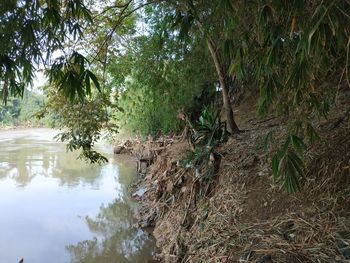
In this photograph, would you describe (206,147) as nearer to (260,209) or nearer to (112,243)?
(260,209)

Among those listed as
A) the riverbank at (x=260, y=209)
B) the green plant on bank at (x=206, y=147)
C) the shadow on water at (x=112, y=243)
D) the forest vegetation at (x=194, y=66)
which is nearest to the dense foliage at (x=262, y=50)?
the forest vegetation at (x=194, y=66)

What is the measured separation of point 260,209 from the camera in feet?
8.21

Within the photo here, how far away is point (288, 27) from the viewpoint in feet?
4.87

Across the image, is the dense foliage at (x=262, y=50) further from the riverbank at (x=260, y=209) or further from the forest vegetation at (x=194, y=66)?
the riverbank at (x=260, y=209)

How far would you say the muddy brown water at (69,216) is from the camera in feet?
13.9

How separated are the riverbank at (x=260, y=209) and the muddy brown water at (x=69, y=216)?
779mm

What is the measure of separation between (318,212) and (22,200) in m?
5.64

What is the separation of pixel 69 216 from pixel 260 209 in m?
3.78

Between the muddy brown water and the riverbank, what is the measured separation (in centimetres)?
78

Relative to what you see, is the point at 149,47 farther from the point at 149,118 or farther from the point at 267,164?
the point at 149,118

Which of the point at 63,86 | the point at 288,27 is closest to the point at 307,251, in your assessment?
the point at 288,27

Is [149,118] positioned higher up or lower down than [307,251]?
higher up

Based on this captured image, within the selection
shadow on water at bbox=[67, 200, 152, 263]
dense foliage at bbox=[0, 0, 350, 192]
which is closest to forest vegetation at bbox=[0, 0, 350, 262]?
dense foliage at bbox=[0, 0, 350, 192]

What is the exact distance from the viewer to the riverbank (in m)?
1.91
